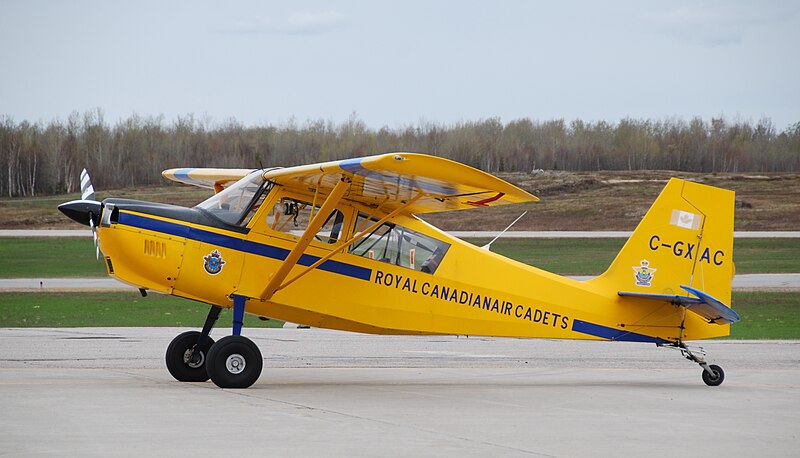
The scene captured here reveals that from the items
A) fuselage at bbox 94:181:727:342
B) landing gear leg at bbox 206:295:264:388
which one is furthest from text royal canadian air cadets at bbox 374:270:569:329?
landing gear leg at bbox 206:295:264:388

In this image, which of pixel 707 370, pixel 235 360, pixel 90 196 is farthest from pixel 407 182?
pixel 707 370

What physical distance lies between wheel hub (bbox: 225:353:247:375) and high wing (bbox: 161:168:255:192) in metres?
3.41

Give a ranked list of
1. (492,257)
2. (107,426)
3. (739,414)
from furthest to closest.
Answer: (492,257)
(739,414)
(107,426)

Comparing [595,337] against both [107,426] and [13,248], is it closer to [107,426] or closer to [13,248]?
[107,426]

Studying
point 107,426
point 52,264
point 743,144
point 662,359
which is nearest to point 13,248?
point 52,264

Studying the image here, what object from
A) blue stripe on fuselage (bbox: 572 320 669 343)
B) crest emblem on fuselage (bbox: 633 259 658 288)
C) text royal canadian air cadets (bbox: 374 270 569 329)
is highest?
crest emblem on fuselage (bbox: 633 259 658 288)

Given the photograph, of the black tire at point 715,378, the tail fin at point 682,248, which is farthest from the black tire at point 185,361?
the black tire at point 715,378

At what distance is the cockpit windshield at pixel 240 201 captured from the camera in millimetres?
12703

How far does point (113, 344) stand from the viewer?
17.0 m

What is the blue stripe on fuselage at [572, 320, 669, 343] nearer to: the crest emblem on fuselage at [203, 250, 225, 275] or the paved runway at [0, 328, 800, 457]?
the paved runway at [0, 328, 800, 457]

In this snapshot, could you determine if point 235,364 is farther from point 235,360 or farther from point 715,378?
point 715,378

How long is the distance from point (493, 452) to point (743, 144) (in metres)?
80.4

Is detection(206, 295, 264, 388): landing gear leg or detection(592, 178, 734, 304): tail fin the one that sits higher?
detection(592, 178, 734, 304): tail fin

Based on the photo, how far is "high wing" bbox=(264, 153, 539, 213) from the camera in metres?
10.9
